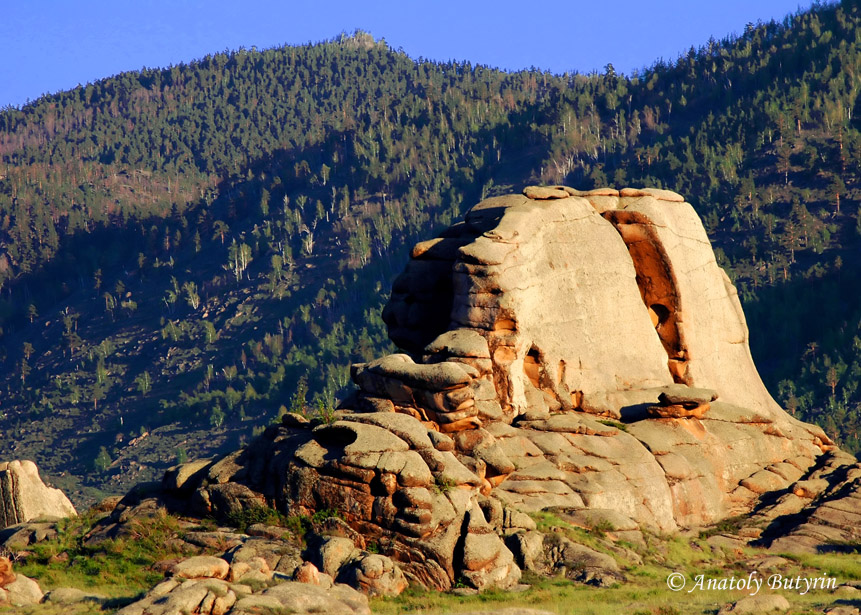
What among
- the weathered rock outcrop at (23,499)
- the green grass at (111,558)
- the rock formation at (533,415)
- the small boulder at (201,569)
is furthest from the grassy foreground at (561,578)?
the weathered rock outcrop at (23,499)

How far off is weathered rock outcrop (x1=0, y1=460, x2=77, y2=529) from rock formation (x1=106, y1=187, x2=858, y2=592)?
32.2 ft

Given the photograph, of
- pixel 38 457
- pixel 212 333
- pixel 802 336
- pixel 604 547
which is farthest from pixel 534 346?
pixel 212 333

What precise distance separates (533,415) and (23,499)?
20.5 meters

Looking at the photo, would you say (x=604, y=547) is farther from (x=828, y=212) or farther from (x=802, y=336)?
(x=828, y=212)

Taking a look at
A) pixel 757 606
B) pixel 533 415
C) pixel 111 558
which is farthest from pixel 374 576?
pixel 533 415

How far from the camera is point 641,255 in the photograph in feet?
181

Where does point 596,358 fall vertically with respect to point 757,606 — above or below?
above

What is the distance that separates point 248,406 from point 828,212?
84.0 m

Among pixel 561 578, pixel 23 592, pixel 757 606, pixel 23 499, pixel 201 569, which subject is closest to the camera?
pixel 757 606

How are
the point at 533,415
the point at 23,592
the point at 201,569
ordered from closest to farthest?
1. the point at 23,592
2. the point at 201,569
3. the point at 533,415

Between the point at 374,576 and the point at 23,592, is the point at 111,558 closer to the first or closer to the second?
the point at 23,592

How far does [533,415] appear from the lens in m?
46.4

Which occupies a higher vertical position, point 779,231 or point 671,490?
point 779,231

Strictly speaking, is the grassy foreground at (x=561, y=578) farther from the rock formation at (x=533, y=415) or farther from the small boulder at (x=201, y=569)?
the small boulder at (x=201, y=569)
